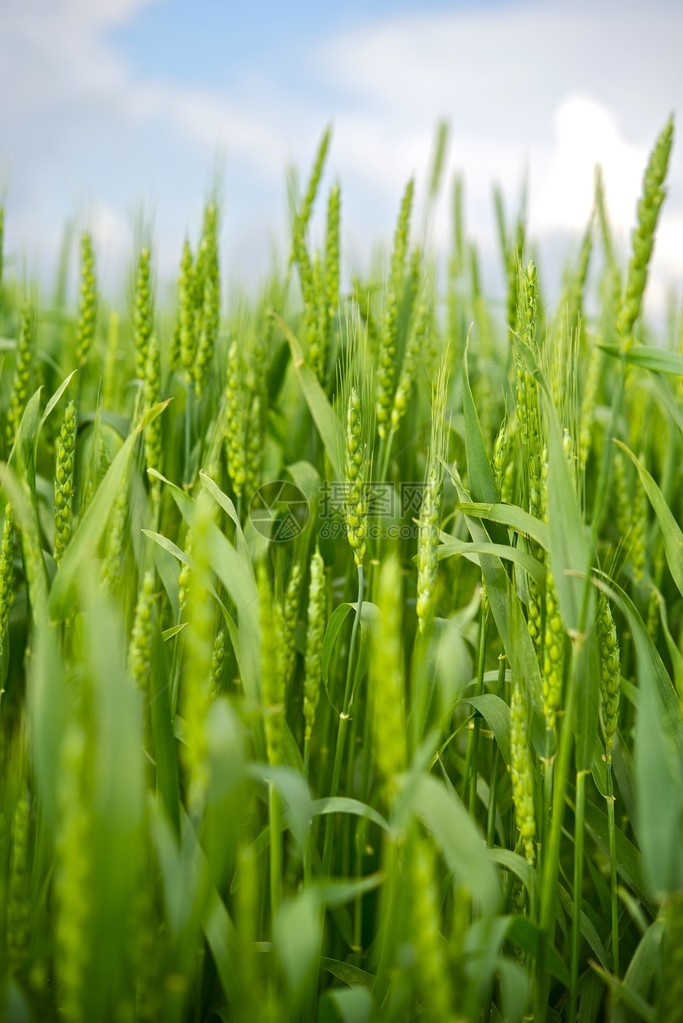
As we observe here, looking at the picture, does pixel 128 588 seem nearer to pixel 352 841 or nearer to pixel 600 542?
pixel 352 841

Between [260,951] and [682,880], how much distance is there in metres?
0.38

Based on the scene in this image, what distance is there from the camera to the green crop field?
0.46 meters

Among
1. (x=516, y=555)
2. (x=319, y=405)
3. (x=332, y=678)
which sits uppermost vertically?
(x=319, y=405)

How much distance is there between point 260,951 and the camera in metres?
0.67

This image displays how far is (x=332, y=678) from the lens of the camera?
967 mm

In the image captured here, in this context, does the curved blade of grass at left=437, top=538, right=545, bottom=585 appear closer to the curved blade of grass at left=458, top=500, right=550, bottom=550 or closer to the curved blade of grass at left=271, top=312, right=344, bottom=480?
the curved blade of grass at left=458, top=500, right=550, bottom=550

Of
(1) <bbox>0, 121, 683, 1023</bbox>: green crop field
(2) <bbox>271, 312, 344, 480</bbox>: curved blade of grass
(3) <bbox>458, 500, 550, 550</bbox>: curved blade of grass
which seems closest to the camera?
(1) <bbox>0, 121, 683, 1023</bbox>: green crop field

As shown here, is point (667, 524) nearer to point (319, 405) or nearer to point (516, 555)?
point (516, 555)

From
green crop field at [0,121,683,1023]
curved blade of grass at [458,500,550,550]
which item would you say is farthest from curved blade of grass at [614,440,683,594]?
curved blade of grass at [458,500,550,550]

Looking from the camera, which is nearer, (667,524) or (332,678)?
(667,524)

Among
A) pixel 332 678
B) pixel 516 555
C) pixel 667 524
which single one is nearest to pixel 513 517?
pixel 516 555

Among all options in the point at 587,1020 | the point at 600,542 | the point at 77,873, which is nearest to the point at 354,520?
the point at 77,873

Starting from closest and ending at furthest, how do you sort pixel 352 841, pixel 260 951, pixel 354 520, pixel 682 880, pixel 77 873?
pixel 77 873 → pixel 682 880 → pixel 260 951 → pixel 354 520 → pixel 352 841

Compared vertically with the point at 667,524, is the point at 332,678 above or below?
below
